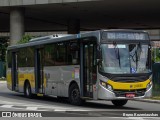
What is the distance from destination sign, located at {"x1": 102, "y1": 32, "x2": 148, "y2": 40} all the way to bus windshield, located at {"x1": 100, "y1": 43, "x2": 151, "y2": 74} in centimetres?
30

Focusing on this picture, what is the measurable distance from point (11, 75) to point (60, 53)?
25.4 ft

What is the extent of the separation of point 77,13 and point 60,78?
34.9 metres

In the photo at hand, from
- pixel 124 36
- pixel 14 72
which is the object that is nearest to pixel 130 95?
pixel 124 36

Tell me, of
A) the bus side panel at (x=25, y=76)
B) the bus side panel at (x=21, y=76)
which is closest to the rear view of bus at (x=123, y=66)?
the bus side panel at (x=25, y=76)

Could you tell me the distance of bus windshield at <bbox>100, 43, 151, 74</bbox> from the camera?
18391mm

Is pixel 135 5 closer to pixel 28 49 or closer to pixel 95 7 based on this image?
pixel 95 7

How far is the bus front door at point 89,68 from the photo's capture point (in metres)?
18.8

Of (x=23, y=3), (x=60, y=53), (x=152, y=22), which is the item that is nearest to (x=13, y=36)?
(x=23, y=3)

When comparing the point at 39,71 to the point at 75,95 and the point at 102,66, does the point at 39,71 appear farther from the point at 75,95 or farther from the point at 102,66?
the point at 102,66

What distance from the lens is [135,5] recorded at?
161ft

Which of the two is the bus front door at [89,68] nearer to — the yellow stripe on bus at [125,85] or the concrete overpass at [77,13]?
the yellow stripe on bus at [125,85]

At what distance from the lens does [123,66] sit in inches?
726

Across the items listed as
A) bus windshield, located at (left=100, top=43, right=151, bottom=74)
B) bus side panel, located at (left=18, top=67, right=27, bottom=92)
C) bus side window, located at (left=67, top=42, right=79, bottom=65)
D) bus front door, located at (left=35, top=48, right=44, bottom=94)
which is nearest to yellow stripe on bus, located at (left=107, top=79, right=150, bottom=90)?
bus windshield, located at (left=100, top=43, right=151, bottom=74)

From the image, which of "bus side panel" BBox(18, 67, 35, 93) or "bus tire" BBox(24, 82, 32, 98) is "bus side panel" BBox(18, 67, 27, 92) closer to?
"bus side panel" BBox(18, 67, 35, 93)
